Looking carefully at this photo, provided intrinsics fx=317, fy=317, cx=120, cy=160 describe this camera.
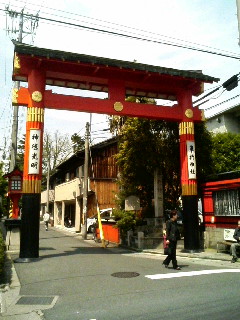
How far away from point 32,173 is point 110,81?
5733 millimetres

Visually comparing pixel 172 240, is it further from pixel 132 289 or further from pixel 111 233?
pixel 111 233

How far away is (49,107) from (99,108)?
2.21m

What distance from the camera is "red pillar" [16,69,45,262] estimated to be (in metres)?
A: 12.4

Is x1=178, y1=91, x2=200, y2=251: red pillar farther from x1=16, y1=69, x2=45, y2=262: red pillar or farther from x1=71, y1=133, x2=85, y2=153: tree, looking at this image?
x1=71, y1=133, x2=85, y2=153: tree

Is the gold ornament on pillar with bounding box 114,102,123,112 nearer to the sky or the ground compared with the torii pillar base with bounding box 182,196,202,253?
nearer to the sky

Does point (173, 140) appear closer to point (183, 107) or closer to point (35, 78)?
point (183, 107)

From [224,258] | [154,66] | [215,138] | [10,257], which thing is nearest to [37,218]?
[10,257]

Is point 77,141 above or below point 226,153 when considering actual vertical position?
above

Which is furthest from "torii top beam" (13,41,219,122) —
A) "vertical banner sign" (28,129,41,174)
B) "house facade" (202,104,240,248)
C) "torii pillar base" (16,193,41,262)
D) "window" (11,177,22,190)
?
"window" (11,177,22,190)

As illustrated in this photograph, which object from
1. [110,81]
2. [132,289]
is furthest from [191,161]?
[132,289]

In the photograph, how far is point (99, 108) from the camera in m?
14.3

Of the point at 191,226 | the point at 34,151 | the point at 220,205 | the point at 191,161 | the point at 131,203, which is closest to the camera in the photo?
the point at 34,151

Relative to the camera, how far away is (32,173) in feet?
41.4

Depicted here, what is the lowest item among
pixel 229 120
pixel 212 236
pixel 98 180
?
pixel 212 236
